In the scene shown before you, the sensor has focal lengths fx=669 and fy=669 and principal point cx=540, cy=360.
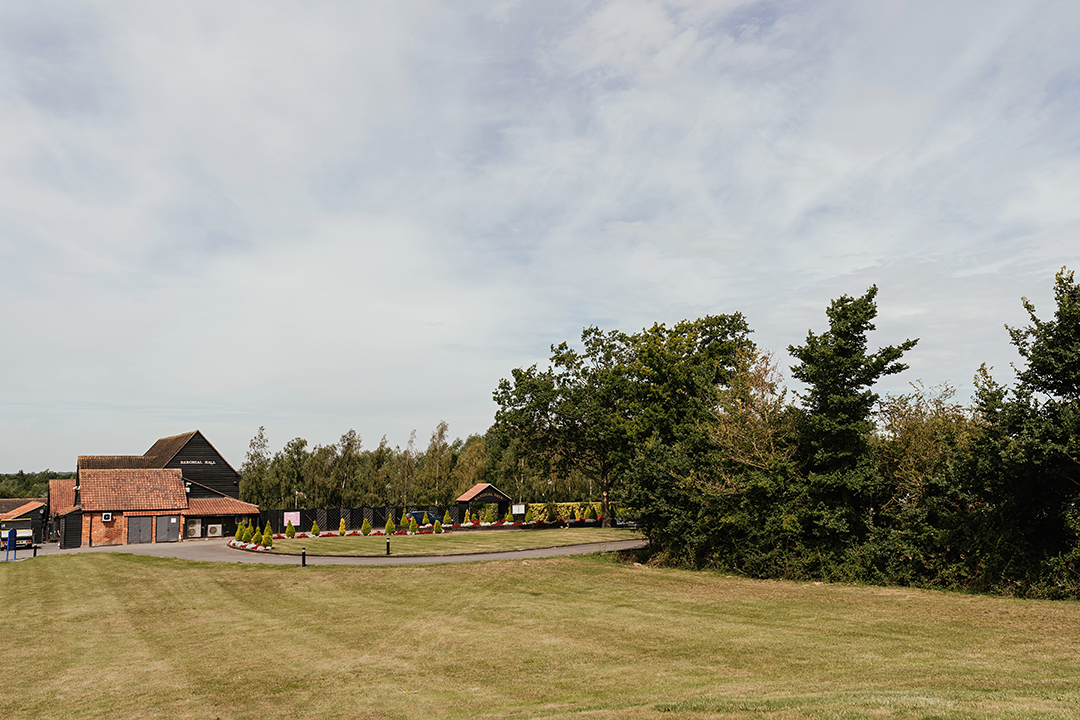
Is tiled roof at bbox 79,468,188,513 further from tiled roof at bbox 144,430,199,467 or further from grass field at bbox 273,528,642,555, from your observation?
grass field at bbox 273,528,642,555

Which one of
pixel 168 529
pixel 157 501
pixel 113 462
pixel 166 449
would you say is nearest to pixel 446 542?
pixel 168 529

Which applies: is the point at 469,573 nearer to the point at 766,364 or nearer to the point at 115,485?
the point at 766,364

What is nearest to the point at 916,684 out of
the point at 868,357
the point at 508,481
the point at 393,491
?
the point at 868,357

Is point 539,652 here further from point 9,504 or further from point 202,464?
point 9,504

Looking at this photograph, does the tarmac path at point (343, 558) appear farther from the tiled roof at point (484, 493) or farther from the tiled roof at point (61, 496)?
the tiled roof at point (484, 493)

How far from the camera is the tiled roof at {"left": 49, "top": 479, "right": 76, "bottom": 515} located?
56.6 m

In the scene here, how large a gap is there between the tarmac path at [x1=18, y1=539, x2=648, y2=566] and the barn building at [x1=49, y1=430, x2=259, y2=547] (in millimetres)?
2761

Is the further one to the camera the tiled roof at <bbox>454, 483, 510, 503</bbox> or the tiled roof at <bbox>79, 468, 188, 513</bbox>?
the tiled roof at <bbox>454, 483, 510, 503</bbox>

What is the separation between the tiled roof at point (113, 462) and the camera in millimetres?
65375

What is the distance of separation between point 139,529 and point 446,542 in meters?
25.9

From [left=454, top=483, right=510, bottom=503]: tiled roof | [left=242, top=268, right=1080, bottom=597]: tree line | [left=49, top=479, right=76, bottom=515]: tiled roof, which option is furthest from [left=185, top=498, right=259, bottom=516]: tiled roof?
[left=242, top=268, right=1080, bottom=597]: tree line

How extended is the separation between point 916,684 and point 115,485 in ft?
193

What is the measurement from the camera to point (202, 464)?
207 feet

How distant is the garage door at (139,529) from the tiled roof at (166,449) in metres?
10.5
